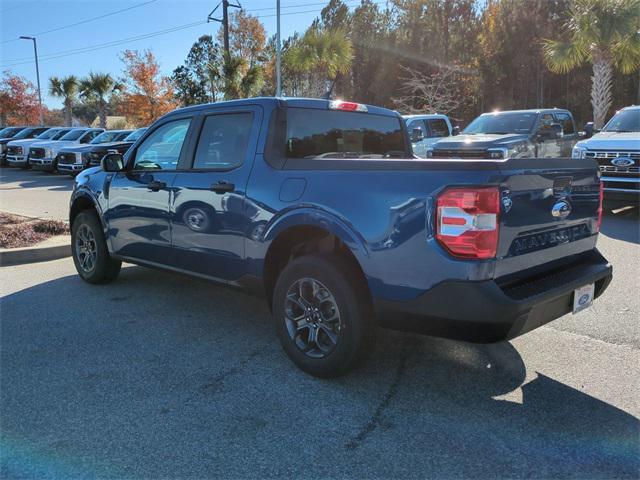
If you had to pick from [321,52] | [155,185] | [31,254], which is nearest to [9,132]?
[321,52]

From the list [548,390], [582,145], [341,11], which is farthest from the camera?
[341,11]

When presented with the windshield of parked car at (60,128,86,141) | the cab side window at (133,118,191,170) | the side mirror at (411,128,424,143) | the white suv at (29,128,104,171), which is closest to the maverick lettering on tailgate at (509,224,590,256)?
the cab side window at (133,118,191,170)

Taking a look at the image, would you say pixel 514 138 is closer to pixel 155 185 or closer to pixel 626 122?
pixel 626 122

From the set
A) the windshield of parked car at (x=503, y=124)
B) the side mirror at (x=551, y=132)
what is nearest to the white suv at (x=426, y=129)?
the windshield of parked car at (x=503, y=124)

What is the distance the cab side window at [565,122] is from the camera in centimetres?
1249

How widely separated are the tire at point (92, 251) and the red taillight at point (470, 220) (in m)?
4.05

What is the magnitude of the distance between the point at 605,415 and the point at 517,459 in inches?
31.0

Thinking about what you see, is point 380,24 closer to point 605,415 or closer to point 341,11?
point 341,11

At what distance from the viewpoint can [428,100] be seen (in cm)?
2720

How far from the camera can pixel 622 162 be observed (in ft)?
31.0

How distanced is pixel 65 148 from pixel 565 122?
15571 millimetres

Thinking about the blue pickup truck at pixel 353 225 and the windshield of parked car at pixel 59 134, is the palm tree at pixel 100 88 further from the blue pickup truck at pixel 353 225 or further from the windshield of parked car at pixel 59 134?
the blue pickup truck at pixel 353 225

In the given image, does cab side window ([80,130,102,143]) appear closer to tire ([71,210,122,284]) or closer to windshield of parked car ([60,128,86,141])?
windshield of parked car ([60,128,86,141])

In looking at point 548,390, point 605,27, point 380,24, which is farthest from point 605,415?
point 380,24
